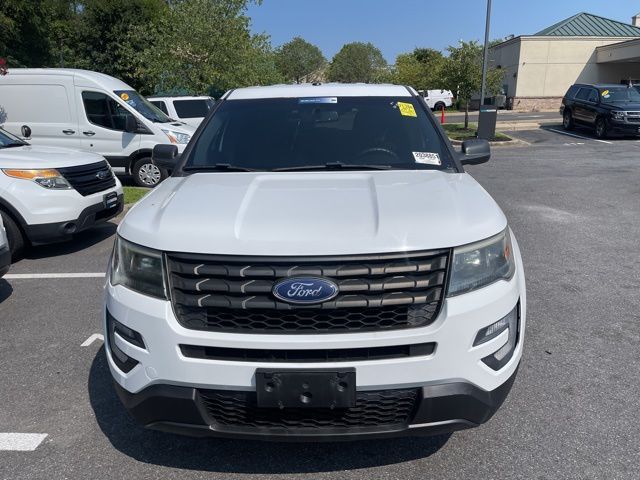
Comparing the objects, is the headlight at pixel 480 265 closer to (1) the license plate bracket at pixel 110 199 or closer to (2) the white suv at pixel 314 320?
(2) the white suv at pixel 314 320

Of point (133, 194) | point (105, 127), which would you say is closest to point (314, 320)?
point (133, 194)

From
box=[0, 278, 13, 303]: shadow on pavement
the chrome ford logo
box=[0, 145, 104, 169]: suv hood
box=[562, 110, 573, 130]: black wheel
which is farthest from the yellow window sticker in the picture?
box=[562, 110, 573, 130]: black wheel

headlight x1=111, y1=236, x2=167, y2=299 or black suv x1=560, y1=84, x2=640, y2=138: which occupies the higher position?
headlight x1=111, y1=236, x2=167, y2=299

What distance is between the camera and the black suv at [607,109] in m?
18.2

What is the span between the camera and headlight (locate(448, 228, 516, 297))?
2275 mm

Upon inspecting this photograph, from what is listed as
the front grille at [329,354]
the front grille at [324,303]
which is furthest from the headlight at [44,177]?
the front grille at [329,354]

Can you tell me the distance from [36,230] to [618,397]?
5748 mm

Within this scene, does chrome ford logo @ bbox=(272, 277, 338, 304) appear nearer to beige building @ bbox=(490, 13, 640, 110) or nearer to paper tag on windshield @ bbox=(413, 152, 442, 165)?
paper tag on windshield @ bbox=(413, 152, 442, 165)

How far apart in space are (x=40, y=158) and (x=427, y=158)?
4.79m

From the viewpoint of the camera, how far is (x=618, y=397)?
3188 millimetres

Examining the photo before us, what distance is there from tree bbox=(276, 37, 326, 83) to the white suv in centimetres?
7530

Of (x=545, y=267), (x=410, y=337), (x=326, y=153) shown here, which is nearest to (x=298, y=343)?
(x=410, y=337)

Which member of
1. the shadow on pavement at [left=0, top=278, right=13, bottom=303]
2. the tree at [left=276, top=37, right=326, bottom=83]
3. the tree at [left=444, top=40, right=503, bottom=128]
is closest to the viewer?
the shadow on pavement at [left=0, top=278, right=13, bottom=303]

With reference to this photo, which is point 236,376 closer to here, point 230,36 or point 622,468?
point 622,468
